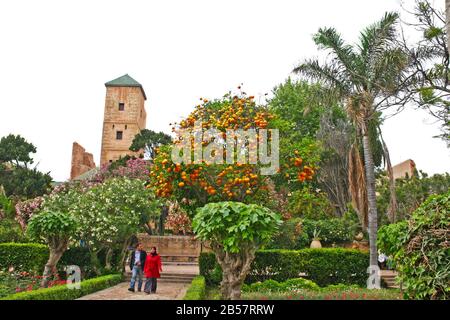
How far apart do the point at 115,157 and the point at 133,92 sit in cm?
836

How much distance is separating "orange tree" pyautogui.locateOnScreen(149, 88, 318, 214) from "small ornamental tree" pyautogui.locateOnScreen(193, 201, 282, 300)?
12.6ft

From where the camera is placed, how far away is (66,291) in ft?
37.1

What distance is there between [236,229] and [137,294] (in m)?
6.16

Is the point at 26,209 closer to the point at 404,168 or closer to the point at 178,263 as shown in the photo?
the point at 178,263

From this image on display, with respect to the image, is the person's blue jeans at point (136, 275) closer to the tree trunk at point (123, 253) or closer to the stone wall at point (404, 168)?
the tree trunk at point (123, 253)

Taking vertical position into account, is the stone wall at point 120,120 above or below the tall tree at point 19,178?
above

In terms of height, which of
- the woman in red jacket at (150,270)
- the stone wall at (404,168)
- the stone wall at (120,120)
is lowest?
the woman in red jacket at (150,270)

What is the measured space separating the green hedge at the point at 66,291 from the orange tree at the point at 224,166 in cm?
335

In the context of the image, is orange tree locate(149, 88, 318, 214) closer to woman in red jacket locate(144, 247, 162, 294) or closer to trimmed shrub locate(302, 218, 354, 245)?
woman in red jacket locate(144, 247, 162, 294)

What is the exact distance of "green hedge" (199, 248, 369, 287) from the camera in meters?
14.2

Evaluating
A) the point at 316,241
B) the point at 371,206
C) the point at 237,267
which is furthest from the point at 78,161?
the point at 237,267

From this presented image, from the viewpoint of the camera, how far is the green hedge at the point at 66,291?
33.1 ft

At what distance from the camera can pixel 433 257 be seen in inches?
189


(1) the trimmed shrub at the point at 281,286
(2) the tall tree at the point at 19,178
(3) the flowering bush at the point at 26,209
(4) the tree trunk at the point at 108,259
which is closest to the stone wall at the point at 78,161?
(2) the tall tree at the point at 19,178
